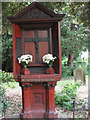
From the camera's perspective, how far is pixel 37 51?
469 cm

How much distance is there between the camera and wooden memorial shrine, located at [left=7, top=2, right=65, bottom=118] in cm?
412

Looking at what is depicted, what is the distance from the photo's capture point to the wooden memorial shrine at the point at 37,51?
412cm

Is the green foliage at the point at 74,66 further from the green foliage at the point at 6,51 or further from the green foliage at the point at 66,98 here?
the green foliage at the point at 66,98

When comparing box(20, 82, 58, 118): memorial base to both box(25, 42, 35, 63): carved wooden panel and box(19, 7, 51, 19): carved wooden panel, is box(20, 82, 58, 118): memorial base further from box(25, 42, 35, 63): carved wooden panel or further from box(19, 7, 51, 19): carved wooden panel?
box(19, 7, 51, 19): carved wooden panel

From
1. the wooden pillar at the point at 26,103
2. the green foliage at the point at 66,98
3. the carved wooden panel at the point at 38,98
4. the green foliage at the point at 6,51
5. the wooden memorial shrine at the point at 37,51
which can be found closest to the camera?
the wooden memorial shrine at the point at 37,51

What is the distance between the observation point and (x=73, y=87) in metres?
6.32

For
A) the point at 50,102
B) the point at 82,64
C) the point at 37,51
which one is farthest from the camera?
the point at 82,64

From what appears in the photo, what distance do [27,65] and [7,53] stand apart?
12.7m

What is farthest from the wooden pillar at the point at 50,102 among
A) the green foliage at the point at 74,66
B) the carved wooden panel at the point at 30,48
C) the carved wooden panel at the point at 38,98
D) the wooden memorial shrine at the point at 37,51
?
the green foliage at the point at 74,66

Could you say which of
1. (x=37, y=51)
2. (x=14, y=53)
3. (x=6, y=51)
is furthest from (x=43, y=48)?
(x=6, y=51)

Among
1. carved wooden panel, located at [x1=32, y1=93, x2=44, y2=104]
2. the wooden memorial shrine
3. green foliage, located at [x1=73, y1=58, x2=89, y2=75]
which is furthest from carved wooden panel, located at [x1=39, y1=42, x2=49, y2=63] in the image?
green foliage, located at [x1=73, y1=58, x2=89, y2=75]

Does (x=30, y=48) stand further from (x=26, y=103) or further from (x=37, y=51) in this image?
(x=26, y=103)

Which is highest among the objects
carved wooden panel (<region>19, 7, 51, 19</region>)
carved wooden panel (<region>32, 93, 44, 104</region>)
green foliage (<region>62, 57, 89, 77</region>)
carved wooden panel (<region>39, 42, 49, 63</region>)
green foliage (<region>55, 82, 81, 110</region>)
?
carved wooden panel (<region>19, 7, 51, 19</region>)

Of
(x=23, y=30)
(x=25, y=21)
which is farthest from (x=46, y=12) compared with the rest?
(x=23, y=30)
